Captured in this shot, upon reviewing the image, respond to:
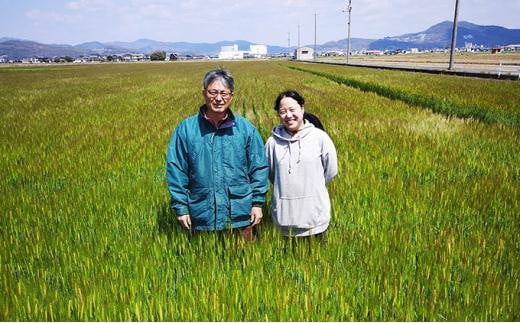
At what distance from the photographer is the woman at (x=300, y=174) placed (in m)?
2.91

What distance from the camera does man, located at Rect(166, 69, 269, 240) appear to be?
2838 millimetres

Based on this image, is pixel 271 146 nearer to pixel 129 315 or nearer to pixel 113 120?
pixel 129 315

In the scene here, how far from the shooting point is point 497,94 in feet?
42.9

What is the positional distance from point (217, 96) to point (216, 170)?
55 cm

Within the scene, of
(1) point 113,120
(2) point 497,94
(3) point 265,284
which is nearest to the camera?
(3) point 265,284

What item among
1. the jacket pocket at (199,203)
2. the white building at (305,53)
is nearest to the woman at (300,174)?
the jacket pocket at (199,203)

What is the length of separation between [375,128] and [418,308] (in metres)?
6.98

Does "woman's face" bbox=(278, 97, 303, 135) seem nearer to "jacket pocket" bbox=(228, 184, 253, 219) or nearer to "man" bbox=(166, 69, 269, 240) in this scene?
"man" bbox=(166, 69, 269, 240)

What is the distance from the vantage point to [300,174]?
2.92 m

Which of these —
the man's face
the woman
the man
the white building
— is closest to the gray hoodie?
the woman

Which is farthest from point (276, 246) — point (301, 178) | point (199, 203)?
point (199, 203)

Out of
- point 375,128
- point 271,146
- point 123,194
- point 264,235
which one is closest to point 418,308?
point 264,235

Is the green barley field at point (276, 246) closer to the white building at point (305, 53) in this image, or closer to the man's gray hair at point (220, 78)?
the man's gray hair at point (220, 78)

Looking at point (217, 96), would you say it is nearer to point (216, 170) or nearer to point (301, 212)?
point (216, 170)
